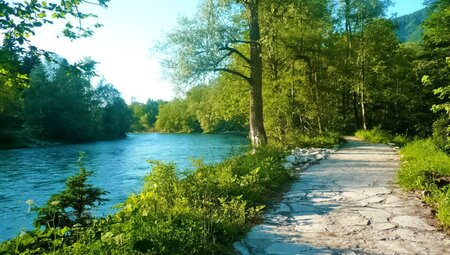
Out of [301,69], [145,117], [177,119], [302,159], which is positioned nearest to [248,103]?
[301,69]

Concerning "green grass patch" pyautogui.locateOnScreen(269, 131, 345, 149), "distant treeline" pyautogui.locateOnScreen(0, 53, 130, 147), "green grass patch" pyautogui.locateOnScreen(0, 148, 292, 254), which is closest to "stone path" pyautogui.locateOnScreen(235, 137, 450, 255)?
"green grass patch" pyautogui.locateOnScreen(0, 148, 292, 254)

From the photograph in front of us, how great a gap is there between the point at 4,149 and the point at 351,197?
36463 millimetres

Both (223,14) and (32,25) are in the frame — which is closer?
(32,25)

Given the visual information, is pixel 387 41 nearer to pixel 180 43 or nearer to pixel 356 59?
pixel 356 59

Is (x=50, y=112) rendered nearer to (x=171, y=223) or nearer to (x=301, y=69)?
(x=301, y=69)

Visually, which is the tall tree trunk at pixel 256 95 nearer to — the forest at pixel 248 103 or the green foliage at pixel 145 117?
the forest at pixel 248 103

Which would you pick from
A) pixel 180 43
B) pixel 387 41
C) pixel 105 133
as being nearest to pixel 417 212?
pixel 180 43

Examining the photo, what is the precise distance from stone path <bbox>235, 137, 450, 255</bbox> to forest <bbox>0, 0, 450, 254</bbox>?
299 mm

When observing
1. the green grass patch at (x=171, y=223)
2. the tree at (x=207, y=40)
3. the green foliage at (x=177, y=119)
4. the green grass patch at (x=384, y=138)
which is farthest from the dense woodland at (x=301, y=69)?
the green foliage at (x=177, y=119)

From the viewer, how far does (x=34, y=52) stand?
5035 millimetres

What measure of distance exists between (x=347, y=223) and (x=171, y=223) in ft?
7.45

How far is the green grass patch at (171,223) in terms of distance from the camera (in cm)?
316

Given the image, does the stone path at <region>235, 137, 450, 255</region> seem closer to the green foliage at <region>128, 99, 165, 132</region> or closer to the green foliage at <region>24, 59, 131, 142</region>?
the green foliage at <region>24, 59, 131, 142</region>

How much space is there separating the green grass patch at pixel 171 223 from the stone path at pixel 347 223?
1.08 ft
